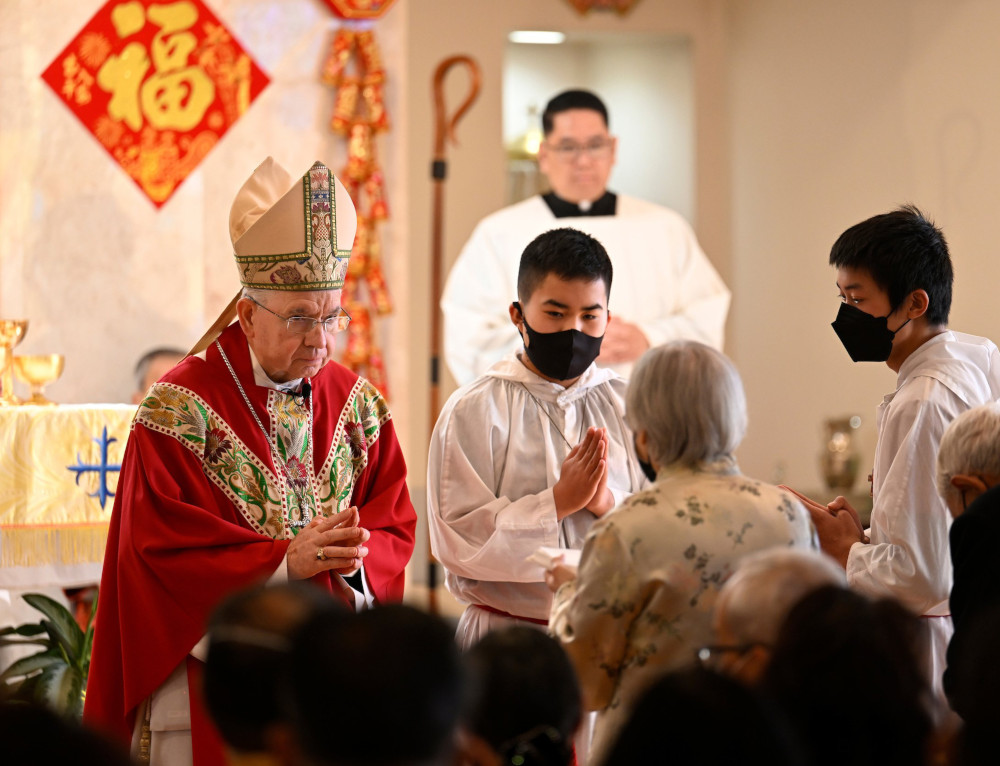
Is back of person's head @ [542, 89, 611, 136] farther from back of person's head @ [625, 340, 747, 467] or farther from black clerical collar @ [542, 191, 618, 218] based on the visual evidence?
back of person's head @ [625, 340, 747, 467]

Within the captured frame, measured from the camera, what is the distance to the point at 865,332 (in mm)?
3285

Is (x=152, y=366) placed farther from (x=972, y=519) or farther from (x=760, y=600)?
(x=760, y=600)

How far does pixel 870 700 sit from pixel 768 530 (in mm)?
605

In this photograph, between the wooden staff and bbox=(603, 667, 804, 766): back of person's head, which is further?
the wooden staff

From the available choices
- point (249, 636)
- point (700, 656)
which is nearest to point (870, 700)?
point (700, 656)

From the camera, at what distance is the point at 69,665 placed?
15.1 ft

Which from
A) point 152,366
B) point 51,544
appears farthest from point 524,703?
point 152,366

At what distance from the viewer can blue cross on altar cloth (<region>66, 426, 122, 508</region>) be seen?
4.51m

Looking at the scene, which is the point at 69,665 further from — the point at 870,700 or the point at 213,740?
the point at 870,700

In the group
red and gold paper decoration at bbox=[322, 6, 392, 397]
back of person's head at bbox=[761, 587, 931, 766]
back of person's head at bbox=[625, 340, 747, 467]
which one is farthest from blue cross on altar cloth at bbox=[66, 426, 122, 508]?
back of person's head at bbox=[761, 587, 931, 766]

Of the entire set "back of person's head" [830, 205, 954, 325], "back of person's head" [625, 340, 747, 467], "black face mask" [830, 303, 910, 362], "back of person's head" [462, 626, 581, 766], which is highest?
"back of person's head" [830, 205, 954, 325]

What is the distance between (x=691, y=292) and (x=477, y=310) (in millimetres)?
1179

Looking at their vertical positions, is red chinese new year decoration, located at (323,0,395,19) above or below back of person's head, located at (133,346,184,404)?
above

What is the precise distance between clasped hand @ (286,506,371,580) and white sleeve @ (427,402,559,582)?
1.34 ft
